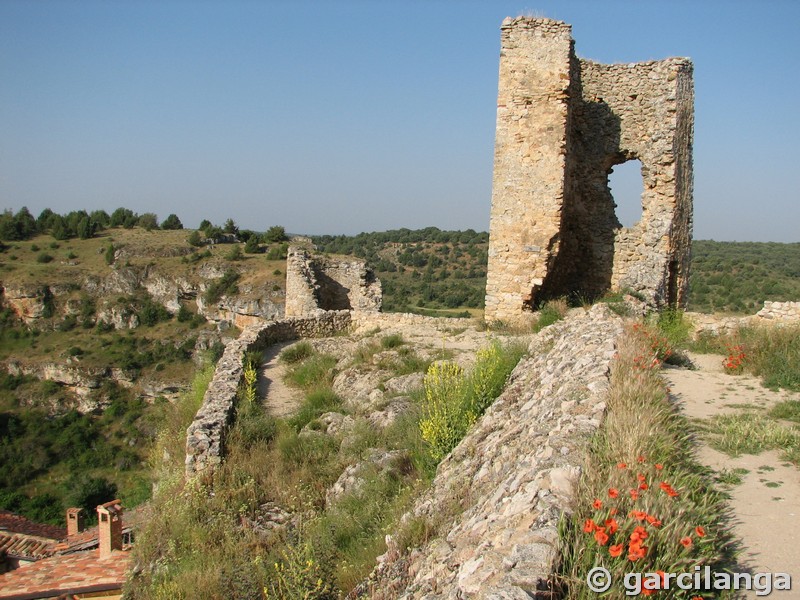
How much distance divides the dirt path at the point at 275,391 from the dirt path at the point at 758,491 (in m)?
5.55

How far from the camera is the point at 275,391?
10.4 metres

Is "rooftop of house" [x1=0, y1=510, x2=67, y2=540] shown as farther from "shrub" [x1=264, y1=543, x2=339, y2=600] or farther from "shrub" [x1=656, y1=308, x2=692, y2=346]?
"shrub" [x1=656, y1=308, x2=692, y2=346]

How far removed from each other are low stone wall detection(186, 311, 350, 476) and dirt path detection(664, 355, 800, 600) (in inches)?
209

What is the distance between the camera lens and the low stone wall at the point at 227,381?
7.68 m

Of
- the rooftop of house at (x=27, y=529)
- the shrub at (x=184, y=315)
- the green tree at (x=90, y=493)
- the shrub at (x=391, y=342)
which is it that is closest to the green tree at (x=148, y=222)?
the shrub at (x=184, y=315)

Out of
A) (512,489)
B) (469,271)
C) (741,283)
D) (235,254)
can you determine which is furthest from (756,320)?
(235,254)

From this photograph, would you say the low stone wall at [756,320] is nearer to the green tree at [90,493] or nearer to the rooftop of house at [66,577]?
the rooftop of house at [66,577]

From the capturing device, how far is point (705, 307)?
24344mm

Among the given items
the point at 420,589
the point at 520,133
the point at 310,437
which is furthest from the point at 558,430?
the point at 520,133

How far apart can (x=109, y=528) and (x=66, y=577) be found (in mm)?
993

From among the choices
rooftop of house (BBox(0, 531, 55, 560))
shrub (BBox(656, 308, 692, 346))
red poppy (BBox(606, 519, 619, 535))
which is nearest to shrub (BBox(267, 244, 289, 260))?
rooftop of house (BBox(0, 531, 55, 560))

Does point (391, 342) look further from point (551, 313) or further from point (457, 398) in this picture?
point (457, 398)

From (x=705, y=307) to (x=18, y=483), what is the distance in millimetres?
31710

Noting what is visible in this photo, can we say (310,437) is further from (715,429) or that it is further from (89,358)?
(89,358)
